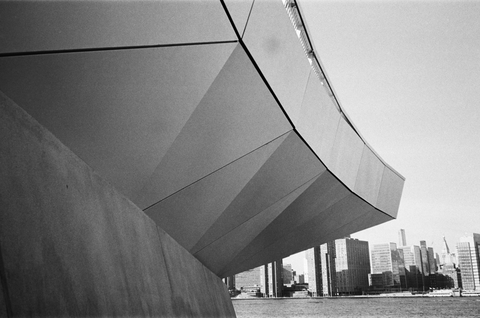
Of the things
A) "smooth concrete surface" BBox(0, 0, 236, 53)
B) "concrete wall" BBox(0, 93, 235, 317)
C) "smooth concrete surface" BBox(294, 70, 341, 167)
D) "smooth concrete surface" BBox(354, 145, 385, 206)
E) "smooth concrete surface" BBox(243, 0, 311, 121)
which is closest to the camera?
"concrete wall" BBox(0, 93, 235, 317)

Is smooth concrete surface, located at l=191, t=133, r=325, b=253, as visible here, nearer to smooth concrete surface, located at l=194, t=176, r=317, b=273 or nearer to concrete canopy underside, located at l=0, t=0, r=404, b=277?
concrete canopy underside, located at l=0, t=0, r=404, b=277

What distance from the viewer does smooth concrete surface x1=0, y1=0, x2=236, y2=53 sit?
4.21 metres

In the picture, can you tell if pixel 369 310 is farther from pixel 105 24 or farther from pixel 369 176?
pixel 105 24

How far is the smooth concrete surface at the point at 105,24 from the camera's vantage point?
13.8ft

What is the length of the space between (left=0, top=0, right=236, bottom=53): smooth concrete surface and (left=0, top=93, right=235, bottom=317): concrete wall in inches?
29.3

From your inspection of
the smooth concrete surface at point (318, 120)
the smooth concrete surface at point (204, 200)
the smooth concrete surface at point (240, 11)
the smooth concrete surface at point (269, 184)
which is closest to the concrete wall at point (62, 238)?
the smooth concrete surface at point (204, 200)

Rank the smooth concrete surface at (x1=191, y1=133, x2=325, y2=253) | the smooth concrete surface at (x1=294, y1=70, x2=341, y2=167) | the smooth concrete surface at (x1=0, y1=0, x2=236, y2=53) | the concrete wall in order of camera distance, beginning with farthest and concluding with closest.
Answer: the smooth concrete surface at (x1=294, y1=70, x2=341, y2=167), the smooth concrete surface at (x1=191, y1=133, x2=325, y2=253), the smooth concrete surface at (x1=0, y1=0, x2=236, y2=53), the concrete wall

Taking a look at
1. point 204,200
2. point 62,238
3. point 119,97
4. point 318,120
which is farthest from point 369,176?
point 62,238

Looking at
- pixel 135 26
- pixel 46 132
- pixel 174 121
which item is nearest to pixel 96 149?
pixel 46 132

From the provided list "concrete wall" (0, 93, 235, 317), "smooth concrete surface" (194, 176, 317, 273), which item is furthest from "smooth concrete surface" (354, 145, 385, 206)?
"concrete wall" (0, 93, 235, 317)

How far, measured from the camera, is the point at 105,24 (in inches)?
190

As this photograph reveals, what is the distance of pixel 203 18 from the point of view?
575 cm

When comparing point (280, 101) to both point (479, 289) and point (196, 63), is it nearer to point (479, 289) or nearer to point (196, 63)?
point (196, 63)

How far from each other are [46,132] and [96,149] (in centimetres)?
84
